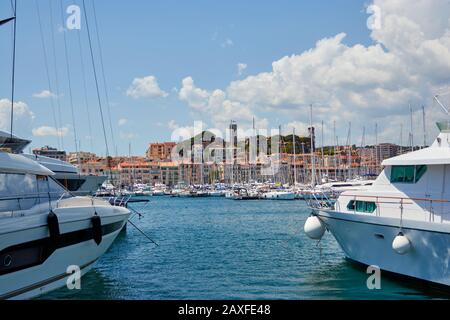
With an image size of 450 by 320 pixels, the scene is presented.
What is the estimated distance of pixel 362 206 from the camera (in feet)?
60.4

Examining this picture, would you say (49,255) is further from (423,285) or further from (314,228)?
(423,285)

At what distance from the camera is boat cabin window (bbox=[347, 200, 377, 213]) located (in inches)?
698

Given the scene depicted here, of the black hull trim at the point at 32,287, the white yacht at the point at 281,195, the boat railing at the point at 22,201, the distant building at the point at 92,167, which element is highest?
the distant building at the point at 92,167

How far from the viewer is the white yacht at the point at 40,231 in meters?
12.0

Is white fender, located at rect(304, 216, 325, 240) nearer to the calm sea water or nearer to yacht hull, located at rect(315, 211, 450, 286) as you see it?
yacht hull, located at rect(315, 211, 450, 286)

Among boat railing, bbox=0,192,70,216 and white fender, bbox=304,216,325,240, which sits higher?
boat railing, bbox=0,192,70,216

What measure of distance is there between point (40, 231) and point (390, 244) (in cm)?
1034

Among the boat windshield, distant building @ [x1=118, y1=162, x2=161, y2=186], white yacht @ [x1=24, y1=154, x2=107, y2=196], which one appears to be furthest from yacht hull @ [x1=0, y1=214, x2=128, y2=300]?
distant building @ [x1=118, y1=162, x2=161, y2=186]

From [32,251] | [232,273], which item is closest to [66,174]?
[232,273]

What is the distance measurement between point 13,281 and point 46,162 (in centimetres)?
2175

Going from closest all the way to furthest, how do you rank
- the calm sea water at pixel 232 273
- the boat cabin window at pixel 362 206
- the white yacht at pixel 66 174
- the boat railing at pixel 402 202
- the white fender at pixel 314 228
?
1. the boat railing at pixel 402 202
2. the calm sea water at pixel 232 273
3. the boat cabin window at pixel 362 206
4. the white fender at pixel 314 228
5. the white yacht at pixel 66 174

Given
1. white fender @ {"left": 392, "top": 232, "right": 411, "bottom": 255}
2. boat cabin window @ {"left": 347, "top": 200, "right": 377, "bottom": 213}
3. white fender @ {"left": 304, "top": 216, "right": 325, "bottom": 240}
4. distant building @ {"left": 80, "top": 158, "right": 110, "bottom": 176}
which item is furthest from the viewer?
distant building @ {"left": 80, "top": 158, "right": 110, "bottom": 176}

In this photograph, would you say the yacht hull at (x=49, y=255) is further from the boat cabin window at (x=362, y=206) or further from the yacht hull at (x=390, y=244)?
the boat cabin window at (x=362, y=206)

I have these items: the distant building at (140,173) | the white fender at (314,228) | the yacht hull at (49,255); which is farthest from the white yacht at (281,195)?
the distant building at (140,173)
